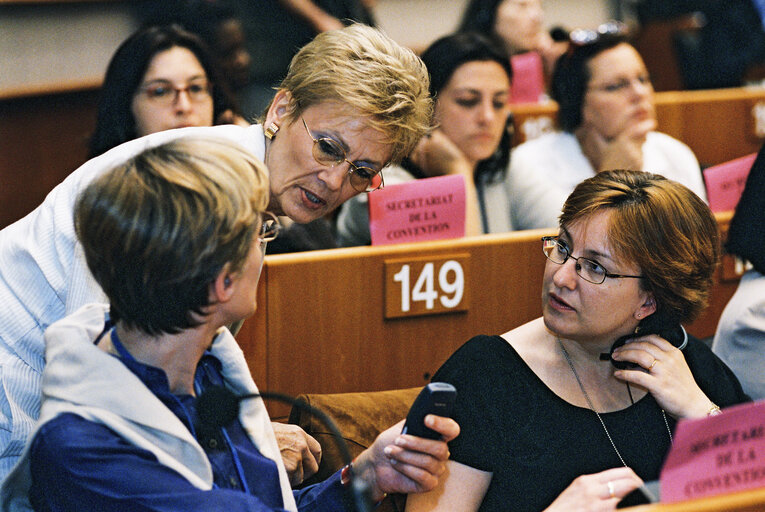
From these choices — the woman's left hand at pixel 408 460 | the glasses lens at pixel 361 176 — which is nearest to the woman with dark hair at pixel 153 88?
the glasses lens at pixel 361 176

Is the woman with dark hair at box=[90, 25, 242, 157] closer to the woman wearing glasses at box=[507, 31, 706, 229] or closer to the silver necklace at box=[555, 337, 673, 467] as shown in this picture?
the woman wearing glasses at box=[507, 31, 706, 229]

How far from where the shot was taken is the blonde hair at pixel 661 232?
1.90 metres

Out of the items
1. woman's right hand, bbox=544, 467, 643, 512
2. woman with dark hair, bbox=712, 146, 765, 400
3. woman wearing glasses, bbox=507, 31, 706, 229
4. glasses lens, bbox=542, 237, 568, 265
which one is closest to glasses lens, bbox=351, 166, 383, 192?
glasses lens, bbox=542, 237, 568, 265

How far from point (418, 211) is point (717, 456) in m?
1.24

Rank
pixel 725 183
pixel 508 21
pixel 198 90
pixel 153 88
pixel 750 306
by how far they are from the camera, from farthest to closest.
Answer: pixel 508 21
pixel 198 90
pixel 153 88
pixel 725 183
pixel 750 306

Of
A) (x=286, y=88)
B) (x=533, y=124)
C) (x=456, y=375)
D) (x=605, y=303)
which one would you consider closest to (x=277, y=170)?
(x=286, y=88)

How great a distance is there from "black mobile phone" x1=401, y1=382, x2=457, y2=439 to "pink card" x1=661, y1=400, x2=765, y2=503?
0.35 metres

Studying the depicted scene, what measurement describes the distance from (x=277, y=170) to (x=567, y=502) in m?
0.85

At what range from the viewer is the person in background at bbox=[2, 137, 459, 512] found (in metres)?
1.28

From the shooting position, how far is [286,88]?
1.95 meters

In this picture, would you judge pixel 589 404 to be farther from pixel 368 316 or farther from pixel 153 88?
pixel 153 88

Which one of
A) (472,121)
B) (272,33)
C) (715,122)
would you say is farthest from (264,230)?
(715,122)

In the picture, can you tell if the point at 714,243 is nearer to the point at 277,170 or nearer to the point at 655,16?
the point at 277,170

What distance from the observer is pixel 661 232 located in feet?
6.23
